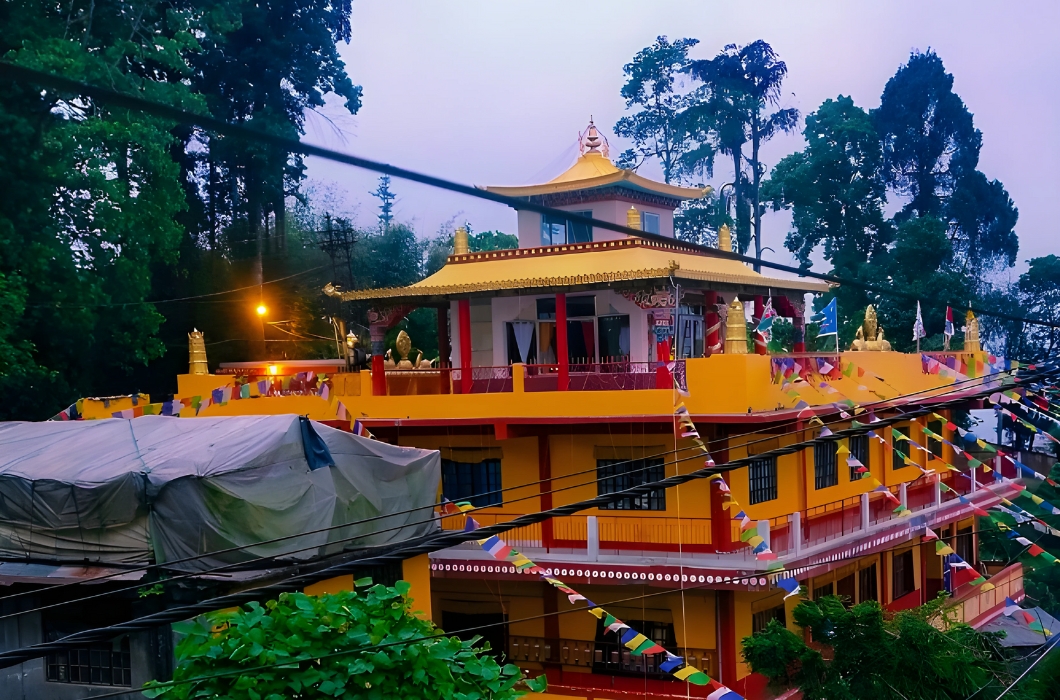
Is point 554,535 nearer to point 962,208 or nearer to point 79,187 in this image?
point 79,187

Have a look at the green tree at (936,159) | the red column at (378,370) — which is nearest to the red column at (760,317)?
the red column at (378,370)

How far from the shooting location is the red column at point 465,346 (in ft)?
65.8

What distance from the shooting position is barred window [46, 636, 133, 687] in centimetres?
1208

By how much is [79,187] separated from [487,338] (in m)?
10.6

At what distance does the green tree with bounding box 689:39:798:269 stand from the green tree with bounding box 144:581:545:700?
3930 centimetres

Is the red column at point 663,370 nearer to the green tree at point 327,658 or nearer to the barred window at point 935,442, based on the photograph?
the green tree at point 327,658

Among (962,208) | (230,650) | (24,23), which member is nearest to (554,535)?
(230,650)

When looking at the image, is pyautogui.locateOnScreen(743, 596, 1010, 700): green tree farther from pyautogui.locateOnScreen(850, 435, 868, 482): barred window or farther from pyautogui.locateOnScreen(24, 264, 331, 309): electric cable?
pyautogui.locateOnScreen(24, 264, 331, 309): electric cable

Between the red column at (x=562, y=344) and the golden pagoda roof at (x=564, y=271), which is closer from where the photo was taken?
the red column at (x=562, y=344)

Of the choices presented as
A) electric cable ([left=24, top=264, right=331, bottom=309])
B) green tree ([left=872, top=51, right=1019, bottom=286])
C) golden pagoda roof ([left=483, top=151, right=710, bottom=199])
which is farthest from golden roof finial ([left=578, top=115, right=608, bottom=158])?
green tree ([left=872, top=51, right=1019, bottom=286])

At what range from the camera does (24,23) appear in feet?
81.8

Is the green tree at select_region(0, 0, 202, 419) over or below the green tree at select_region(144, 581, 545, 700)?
over

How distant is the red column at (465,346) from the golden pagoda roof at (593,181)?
3.32 m

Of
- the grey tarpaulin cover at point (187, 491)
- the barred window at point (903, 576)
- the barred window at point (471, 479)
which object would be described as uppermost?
the grey tarpaulin cover at point (187, 491)
